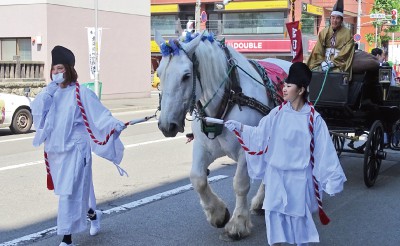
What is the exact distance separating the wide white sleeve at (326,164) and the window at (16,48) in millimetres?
19864

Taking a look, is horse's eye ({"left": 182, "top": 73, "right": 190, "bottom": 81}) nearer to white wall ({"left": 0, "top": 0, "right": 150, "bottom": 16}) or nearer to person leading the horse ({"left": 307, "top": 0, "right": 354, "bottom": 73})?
person leading the horse ({"left": 307, "top": 0, "right": 354, "bottom": 73})

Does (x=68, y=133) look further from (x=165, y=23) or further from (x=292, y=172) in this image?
(x=165, y=23)

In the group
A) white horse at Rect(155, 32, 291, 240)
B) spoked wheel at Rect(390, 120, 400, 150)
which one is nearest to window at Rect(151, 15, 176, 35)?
spoked wheel at Rect(390, 120, 400, 150)

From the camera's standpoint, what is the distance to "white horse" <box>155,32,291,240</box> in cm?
413

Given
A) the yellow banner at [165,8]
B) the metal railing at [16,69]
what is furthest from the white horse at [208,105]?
the yellow banner at [165,8]

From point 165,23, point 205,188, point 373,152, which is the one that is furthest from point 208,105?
point 165,23

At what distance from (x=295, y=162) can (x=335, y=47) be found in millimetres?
3562

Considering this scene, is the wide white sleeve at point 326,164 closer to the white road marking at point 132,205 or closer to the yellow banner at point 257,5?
the white road marking at point 132,205

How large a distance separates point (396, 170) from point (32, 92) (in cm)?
1515

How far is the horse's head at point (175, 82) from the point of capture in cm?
408

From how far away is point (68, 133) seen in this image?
4.56 meters

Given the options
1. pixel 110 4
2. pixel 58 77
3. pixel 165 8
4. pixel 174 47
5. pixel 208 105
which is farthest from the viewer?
pixel 165 8

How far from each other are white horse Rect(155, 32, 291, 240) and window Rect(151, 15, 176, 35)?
132 ft

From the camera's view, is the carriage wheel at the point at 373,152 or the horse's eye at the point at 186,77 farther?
the carriage wheel at the point at 373,152
